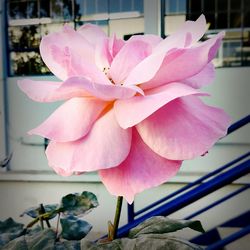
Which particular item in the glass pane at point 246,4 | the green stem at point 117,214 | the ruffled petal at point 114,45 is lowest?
the green stem at point 117,214

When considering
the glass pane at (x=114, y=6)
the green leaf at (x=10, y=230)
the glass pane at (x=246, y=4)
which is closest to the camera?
the green leaf at (x=10, y=230)

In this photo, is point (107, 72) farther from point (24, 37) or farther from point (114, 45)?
point (24, 37)

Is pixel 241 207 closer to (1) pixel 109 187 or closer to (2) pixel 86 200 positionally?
(2) pixel 86 200

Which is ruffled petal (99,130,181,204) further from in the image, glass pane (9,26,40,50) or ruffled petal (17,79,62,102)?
glass pane (9,26,40,50)

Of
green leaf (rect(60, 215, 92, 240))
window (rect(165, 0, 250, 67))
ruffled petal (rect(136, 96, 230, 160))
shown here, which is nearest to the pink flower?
ruffled petal (rect(136, 96, 230, 160))

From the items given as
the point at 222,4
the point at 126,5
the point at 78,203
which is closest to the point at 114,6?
the point at 126,5

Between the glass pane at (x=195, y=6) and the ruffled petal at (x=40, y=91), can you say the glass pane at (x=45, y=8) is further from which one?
the ruffled petal at (x=40, y=91)

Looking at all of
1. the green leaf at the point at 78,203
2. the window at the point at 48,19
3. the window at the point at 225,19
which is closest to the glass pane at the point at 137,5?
the window at the point at 48,19
